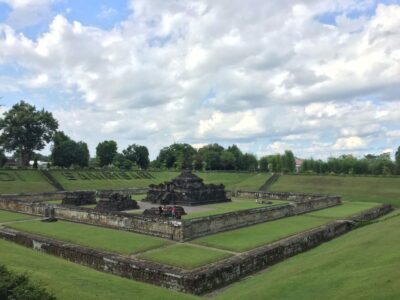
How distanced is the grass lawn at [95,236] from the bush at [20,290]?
7.54 metres

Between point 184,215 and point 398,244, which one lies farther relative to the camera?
point 184,215

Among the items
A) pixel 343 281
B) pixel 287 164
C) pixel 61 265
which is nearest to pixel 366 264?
pixel 343 281

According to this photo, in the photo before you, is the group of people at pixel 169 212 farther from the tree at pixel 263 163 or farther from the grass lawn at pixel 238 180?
the tree at pixel 263 163

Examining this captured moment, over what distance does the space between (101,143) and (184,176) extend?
50.6 metres

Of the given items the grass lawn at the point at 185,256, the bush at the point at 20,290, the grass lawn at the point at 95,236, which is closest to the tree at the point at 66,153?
the grass lawn at the point at 95,236

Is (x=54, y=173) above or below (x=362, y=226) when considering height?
above

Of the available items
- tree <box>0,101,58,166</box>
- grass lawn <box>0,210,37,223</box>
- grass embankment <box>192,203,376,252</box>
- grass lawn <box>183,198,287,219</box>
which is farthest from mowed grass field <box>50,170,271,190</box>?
grass embankment <box>192,203,376,252</box>

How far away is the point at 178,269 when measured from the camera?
11.9 metres

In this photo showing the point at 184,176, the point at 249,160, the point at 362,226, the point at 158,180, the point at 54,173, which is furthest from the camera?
the point at 249,160

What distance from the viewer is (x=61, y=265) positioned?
36.9 feet

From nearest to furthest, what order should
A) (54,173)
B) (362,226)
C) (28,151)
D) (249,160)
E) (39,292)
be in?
(39,292) < (362,226) < (54,173) < (28,151) < (249,160)

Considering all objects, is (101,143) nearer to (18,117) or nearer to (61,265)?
(18,117)

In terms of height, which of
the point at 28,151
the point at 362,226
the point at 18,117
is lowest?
the point at 362,226

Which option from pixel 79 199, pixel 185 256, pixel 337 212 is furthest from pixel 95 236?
pixel 337 212
